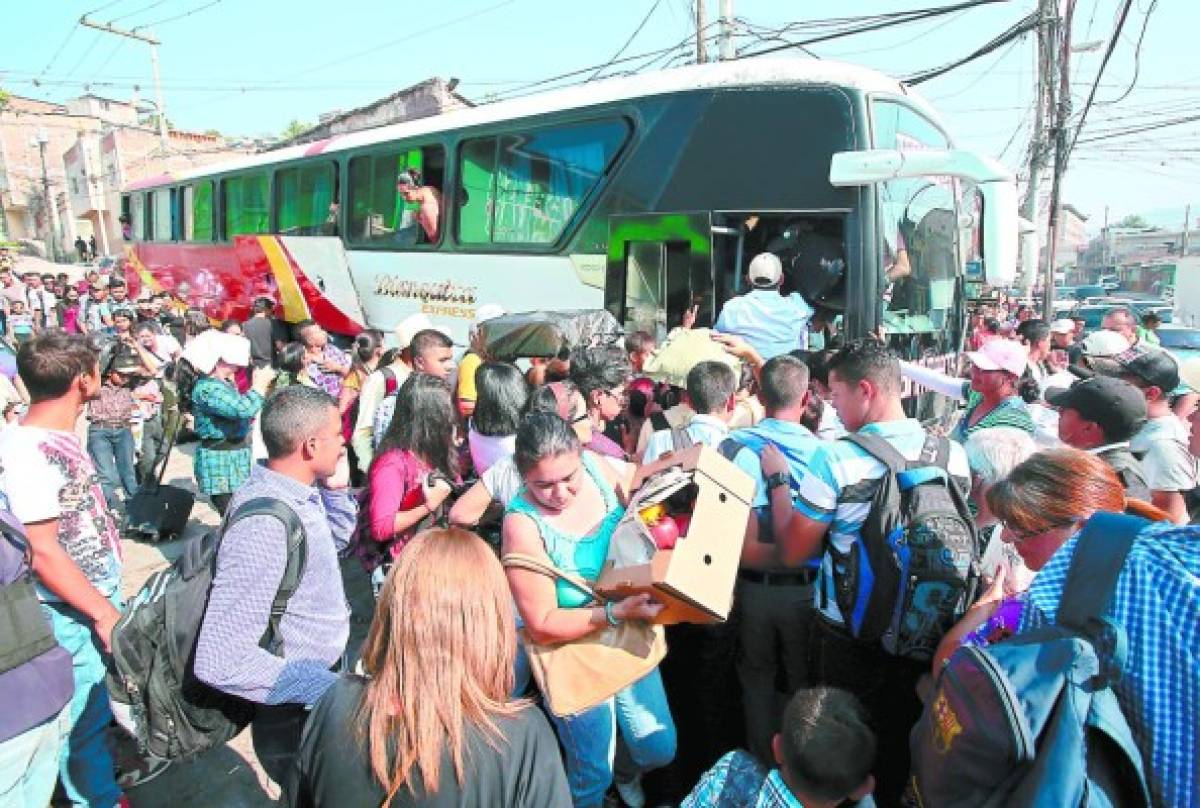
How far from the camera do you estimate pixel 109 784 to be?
2557mm

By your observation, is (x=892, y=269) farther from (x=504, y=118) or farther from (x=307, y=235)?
(x=307, y=235)

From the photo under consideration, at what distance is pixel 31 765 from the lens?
2.06m

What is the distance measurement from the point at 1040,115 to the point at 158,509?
1733 centimetres

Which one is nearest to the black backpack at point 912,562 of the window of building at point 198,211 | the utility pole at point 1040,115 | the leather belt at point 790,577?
the leather belt at point 790,577

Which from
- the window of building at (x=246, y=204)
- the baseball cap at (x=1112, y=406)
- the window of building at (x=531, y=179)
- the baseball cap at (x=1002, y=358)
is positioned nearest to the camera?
the baseball cap at (x=1112, y=406)

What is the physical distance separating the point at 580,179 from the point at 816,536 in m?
4.89

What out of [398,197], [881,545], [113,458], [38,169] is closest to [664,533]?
[881,545]

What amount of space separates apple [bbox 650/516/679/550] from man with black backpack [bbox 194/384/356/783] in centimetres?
103

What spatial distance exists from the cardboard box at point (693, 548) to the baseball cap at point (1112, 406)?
5.00 ft

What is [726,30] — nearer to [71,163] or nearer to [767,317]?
[767,317]

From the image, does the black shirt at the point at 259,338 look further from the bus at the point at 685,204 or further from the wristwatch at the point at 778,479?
the wristwatch at the point at 778,479

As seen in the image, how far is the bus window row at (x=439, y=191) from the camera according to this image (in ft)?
21.6

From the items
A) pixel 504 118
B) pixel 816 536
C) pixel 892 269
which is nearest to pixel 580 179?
pixel 504 118

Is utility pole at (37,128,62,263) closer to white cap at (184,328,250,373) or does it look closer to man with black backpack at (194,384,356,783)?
white cap at (184,328,250,373)
